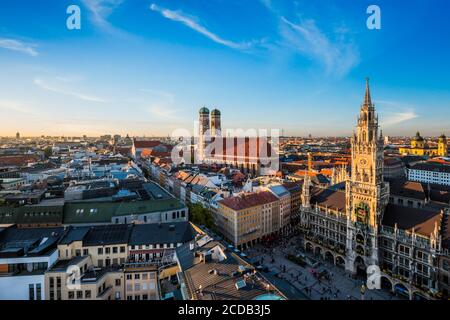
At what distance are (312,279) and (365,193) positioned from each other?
50.3ft

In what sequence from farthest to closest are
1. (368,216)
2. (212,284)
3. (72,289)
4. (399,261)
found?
(368,216) < (399,261) < (72,289) < (212,284)

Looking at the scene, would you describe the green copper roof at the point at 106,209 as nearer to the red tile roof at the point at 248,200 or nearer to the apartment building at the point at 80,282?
the red tile roof at the point at 248,200

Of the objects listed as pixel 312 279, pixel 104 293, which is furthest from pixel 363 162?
pixel 104 293

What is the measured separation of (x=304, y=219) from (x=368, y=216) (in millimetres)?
13254

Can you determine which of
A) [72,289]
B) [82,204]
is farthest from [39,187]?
[72,289]

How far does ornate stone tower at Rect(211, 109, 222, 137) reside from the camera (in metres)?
138

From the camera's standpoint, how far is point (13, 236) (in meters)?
40.1

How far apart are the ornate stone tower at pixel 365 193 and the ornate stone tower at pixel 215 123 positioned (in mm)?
95447

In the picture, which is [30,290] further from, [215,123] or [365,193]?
[215,123]

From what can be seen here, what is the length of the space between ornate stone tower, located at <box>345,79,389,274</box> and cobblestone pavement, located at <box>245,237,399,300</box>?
122 inches

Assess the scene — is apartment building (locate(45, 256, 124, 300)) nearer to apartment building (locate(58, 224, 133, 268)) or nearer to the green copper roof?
apartment building (locate(58, 224, 133, 268))
